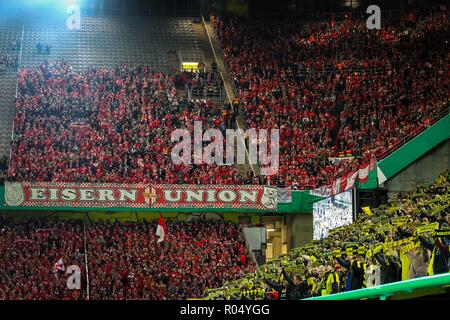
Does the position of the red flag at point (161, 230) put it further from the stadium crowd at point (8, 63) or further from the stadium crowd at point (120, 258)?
the stadium crowd at point (8, 63)

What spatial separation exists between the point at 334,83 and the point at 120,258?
54.1ft

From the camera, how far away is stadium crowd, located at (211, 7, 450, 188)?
129ft

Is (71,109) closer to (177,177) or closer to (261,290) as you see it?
(177,177)

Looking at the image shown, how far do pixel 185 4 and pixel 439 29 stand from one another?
699 inches

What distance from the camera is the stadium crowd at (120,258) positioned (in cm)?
3341

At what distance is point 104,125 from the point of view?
41656 millimetres

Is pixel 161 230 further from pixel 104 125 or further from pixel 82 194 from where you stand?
pixel 104 125

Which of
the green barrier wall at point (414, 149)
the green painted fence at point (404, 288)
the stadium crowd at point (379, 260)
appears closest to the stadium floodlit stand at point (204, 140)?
the green barrier wall at point (414, 149)

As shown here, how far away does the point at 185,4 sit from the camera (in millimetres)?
57344

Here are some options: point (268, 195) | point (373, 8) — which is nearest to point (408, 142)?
point (268, 195)

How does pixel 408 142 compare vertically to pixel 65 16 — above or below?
below

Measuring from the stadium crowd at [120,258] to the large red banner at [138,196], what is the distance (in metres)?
0.96

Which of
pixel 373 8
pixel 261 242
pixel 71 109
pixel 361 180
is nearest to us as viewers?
pixel 361 180

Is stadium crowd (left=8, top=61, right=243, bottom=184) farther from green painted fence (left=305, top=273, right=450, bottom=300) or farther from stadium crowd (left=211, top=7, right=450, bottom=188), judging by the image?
green painted fence (left=305, top=273, right=450, bottom=300)
